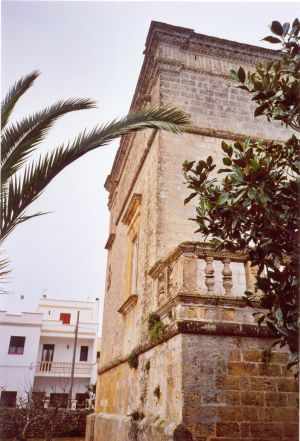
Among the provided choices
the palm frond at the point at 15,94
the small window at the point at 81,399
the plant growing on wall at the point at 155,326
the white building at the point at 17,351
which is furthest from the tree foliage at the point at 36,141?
the white building at the point at 17,351

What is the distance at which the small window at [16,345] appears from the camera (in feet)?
89.8

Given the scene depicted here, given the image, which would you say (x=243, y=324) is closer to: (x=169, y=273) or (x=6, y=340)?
(x=169, y=273)

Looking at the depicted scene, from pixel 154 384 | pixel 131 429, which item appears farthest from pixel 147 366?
pixel 131 429

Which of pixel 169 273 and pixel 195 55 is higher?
pixel 195 55

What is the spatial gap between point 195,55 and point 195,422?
7.81 metres

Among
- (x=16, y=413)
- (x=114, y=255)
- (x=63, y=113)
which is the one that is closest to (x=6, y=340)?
(x=16, y=413)

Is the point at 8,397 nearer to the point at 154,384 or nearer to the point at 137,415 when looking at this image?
the point at 137,415

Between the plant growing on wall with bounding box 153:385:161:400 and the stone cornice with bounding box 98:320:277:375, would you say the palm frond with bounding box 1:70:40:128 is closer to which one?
the stone cornice with bounding box 98:320:277:375

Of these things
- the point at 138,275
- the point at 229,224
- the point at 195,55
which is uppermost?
the point at 195,55

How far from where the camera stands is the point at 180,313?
5125 mm

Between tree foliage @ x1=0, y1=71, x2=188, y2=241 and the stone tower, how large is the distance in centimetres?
175

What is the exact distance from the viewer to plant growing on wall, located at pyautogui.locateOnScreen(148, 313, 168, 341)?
588cm

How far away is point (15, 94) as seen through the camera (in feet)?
16.1

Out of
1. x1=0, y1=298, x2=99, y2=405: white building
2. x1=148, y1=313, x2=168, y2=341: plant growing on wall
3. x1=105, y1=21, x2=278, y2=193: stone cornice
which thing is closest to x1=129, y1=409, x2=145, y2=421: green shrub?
x1=148, y1=313, x2=168, y2=341: plant growing on wall
